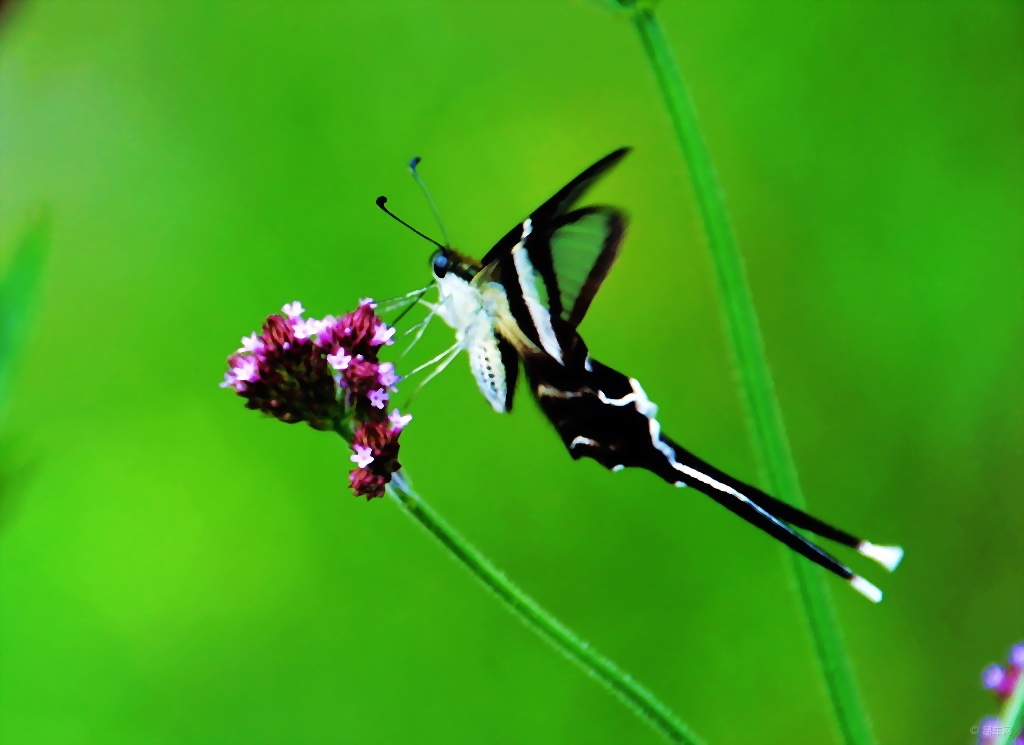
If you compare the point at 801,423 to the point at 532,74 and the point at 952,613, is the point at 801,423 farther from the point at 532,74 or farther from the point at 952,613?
the point at 532,74

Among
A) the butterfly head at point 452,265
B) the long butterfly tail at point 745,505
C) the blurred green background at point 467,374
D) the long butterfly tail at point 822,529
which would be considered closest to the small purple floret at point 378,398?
the butterfly head at point 452,265

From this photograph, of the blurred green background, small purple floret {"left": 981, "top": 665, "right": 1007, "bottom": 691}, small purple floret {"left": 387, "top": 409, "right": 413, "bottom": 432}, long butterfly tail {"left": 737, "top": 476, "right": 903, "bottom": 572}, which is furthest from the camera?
the blurred green background

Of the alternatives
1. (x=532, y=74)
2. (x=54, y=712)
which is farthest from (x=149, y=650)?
(x=532, y=74)

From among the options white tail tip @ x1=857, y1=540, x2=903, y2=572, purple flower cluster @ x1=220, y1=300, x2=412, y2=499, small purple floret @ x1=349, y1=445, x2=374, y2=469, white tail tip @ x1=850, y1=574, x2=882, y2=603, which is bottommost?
small purple floret @ x1=349, y1=445, x2=374, y2=469

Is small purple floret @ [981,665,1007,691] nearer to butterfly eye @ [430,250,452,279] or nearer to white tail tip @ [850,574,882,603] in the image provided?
white tail tip @ [850,574,882,603]

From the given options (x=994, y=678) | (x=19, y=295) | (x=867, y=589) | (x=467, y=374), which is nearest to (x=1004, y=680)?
(x=994, y=678)

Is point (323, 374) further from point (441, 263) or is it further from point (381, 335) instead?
point (441, 263)

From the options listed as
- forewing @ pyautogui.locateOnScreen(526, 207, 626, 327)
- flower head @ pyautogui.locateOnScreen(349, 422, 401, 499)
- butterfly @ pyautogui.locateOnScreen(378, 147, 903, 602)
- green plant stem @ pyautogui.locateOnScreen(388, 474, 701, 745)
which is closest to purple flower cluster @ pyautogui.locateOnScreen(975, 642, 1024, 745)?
butterfly @ pyautogui.locateOnScreen(378, 147, 903, 602)
